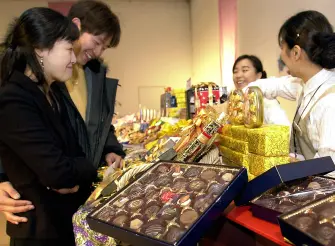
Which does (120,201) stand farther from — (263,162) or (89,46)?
(89,46)

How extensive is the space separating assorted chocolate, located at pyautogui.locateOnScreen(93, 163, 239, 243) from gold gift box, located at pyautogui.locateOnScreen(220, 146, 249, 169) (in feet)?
0.76

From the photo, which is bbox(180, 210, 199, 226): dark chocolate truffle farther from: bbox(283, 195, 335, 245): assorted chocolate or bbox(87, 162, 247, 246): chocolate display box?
bbox(283, 195, 335, 245): assorted chocolate

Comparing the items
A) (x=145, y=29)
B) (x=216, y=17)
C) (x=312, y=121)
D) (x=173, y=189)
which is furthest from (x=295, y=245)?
(x=145, y=29)

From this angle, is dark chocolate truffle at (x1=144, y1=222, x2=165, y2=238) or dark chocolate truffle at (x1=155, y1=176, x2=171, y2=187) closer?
dark chocolate truffle at (x1=144, y1=222, x2=165, y2=238)

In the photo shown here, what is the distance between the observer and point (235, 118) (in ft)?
3.73

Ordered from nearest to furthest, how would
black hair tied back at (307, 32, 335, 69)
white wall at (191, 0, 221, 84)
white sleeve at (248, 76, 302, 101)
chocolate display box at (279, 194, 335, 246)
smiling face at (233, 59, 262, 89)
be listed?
chocolate display box at (279, 194, 335, 246), black hair tied back at (307, 32, 335, 69), white sleeve at (248, 76, 302, 101), smiling face at (233, 59, 262, 89), white wall at (191, 0, 221, 84)

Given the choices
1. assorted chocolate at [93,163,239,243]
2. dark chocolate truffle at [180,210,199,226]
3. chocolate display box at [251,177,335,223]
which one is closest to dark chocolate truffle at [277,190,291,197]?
chocolate display box at [251,177,335,223]

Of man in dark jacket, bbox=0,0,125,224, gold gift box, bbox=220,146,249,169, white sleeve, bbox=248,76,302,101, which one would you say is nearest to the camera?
gold gift box, bbox=220,146,249,169

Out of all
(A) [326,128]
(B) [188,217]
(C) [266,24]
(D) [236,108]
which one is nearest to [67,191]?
(B) [188,217]

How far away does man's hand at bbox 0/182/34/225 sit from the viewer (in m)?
1.00

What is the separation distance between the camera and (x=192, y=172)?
791mm

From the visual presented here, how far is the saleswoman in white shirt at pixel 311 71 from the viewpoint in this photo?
1.11 meters

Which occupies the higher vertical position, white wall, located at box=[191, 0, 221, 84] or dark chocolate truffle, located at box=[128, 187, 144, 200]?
white wall, located at box=[191, 0, 221, 84]

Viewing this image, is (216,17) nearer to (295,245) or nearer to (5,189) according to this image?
(5,189)
